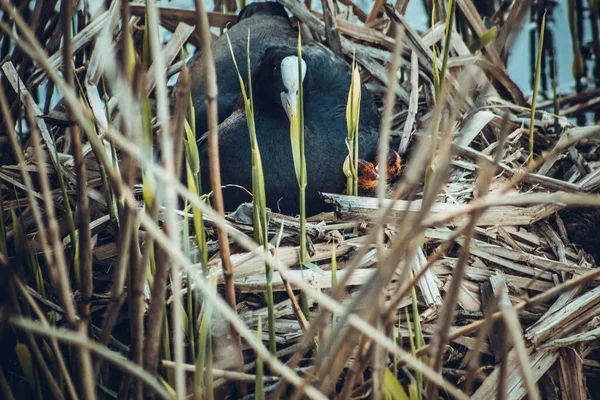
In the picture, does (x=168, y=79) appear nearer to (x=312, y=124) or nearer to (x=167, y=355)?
(x=312, y=124)

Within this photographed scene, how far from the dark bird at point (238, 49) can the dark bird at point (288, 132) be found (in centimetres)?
10

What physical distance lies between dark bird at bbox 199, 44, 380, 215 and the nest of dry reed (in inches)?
4.6

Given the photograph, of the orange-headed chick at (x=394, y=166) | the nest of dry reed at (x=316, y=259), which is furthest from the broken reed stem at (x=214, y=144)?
the orange-headed chick at (x=394, y=166)

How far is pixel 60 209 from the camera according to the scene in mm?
1739

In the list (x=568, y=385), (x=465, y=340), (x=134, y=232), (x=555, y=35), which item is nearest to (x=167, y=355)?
(x=134, y=232)

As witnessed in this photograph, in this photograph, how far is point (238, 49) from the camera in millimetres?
2330

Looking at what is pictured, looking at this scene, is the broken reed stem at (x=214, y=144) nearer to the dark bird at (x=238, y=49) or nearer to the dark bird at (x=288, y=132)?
the dark bird at (x=288, y=132)

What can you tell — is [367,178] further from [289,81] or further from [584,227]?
[584,227]

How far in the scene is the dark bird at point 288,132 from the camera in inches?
77.9

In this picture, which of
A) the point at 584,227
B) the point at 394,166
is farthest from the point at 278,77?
the point at 584,227

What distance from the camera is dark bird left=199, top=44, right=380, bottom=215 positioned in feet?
6.49

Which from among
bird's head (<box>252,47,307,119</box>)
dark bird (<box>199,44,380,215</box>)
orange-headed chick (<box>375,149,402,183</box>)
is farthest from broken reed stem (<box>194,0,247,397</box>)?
orange-headed chick (<box>375,149,402,183</box>)

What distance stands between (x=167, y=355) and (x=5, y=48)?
1.68 meters

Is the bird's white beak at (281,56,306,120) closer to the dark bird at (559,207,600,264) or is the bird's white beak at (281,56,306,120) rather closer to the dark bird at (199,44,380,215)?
the dark bird at (199,44,380,215)
